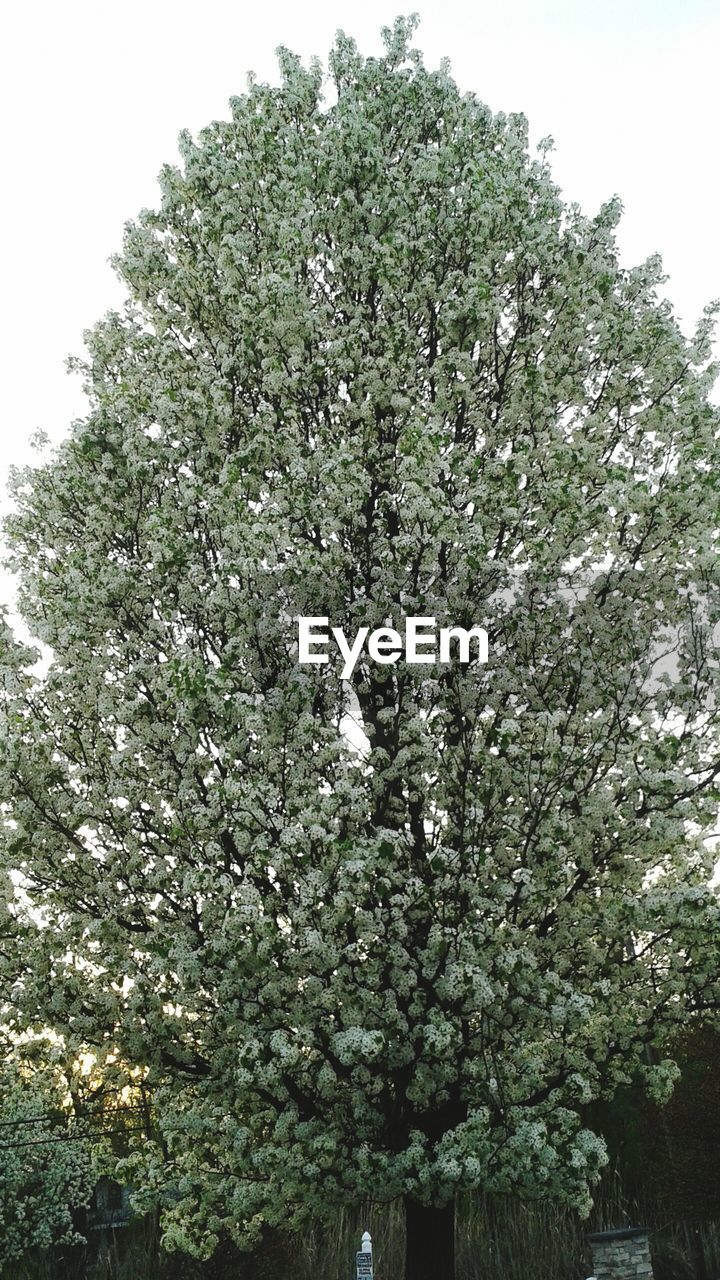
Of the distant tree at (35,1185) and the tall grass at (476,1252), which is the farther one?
the distant tree at (35,1185)

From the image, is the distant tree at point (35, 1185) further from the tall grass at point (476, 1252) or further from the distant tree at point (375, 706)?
the distant tree at point (375, 706)

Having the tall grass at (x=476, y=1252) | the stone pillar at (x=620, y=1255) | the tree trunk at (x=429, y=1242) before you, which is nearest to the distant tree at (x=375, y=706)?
the tree trunk at (x=429, y=1242)

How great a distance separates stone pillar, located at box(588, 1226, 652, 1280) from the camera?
1636 centimetres

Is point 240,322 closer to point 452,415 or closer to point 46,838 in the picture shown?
point 452,415

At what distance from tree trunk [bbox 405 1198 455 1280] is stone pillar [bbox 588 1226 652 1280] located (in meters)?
8.55

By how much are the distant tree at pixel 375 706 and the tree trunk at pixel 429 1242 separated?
3 cm

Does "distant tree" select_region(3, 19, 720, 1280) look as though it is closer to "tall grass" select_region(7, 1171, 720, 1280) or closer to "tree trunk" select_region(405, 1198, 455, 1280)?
"tree trunk" select_region(405, 1198, 455, 1280)

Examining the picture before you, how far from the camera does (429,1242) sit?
9281 millimetres

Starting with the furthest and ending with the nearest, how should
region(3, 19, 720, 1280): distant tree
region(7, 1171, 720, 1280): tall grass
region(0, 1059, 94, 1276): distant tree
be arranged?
region(0, 1059, 94, 1276): distant tree, region(7, 1171, 720, 1280): tall grass, region(3, 19, 720, 1280): distant tree

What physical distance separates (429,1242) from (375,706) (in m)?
4.85

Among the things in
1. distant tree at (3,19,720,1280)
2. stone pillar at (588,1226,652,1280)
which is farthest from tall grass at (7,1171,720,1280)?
distant tree at (3,19,720,1280)

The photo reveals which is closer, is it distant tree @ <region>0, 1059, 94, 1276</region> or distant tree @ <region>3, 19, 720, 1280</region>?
distant tree @ <region>3, 19, 720, 1280</region>

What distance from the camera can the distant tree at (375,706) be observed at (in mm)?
8031

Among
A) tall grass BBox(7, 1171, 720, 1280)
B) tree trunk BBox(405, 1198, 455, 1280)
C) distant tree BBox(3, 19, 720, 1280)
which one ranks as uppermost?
distant tree BBox(3, 19, 720, 1280)
